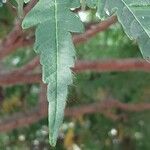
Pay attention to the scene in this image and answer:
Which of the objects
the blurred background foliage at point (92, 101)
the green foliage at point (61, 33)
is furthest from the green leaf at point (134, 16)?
the blurred background foliage at point (92, 101)

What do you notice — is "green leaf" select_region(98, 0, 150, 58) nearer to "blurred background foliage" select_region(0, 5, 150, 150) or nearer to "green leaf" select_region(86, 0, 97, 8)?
"green leaf" select_region(86, 0, 97, 8)

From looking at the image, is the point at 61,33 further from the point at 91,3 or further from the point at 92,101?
the point at 92,101

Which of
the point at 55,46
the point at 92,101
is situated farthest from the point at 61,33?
the point at 92,101

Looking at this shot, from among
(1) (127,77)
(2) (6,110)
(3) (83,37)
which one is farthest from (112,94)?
(3) (83,37)

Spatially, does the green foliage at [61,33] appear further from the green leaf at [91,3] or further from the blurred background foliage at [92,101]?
the blurred background foliage at [92,101]

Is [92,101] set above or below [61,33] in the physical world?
below
